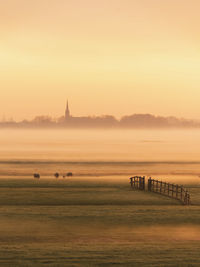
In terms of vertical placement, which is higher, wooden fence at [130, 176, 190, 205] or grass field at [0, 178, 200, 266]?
wooden fence at [130, 176, 190, 205]

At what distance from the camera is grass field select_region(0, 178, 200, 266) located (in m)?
17.0

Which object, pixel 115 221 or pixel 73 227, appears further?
pixel 115 221

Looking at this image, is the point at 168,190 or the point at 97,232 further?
the point at 168,190

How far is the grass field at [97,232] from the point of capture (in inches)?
669

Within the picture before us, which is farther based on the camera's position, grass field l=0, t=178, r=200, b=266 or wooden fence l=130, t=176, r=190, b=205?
wooden fence l=130, t=176, r=190, b=205

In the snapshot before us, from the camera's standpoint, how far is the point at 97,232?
22.9 m

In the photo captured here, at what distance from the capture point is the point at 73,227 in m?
24.2

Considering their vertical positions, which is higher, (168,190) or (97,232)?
(168,190)

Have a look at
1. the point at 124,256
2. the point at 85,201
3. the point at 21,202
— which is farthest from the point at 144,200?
the point at 124,256

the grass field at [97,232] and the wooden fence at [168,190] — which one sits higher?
the wooden fence at [168,190]

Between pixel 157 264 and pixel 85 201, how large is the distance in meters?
19.9

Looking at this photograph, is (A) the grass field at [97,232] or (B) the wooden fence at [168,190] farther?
(B) the wooden fence at [168,190]

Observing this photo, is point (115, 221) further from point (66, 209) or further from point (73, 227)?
point (66, 209)

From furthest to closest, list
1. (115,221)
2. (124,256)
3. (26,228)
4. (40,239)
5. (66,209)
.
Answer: (66,209)
(115,221)
(26,228)
(40,239)
(124,256)
